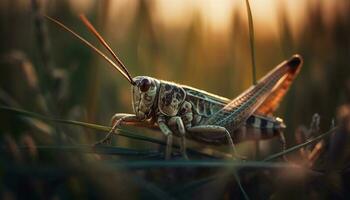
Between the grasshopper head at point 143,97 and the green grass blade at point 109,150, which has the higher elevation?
the grasshopper head at point 143,97

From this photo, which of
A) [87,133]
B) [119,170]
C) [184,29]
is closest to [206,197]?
[119,170]

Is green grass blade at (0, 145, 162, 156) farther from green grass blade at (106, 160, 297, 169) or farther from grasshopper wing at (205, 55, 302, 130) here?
grasshopper wing at (205, 55, 302, 130)

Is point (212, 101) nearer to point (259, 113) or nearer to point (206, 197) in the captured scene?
point (259, 113)

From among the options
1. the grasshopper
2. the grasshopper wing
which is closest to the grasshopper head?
the grasshopper

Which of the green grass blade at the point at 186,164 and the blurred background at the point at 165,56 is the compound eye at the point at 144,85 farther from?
the green grass blade at the point at 186,164

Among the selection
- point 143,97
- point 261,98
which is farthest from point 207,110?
point 143,97

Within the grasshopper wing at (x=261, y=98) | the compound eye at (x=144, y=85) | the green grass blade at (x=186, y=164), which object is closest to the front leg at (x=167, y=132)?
the compound eye at (x=144, y=85)
